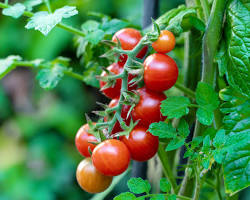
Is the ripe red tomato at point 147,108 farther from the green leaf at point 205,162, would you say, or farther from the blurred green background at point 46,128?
the blurred green background at point 46,128

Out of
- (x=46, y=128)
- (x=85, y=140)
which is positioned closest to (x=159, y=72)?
(x=85, y=140)

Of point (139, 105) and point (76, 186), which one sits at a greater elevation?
point (139, 105)

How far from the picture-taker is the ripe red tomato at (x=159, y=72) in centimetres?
45

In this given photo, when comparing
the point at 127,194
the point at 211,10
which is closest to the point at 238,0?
the point at 211,10

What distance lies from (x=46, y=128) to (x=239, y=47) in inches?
52.2

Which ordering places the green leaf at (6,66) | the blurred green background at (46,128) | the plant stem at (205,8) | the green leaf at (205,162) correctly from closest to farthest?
the green leaf at (205,162) < the plant stem at (205,8) < the green leaf at (6,66) < the blurred green background at (46,128)

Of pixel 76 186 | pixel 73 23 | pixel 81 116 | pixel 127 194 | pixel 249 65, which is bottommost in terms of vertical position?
pixel 76 186

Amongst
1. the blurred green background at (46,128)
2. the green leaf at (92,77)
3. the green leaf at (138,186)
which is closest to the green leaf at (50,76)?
the green leaf at (92,77)

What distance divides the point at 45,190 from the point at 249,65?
1.28 metres

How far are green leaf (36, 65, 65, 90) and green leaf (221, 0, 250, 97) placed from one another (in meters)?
0.32

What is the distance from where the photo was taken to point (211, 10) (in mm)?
484

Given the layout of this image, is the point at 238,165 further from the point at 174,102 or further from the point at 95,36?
the point at 95,36

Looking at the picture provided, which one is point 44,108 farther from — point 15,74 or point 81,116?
point 15,74

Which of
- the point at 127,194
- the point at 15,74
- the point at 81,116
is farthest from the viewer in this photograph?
the point at 15,74
